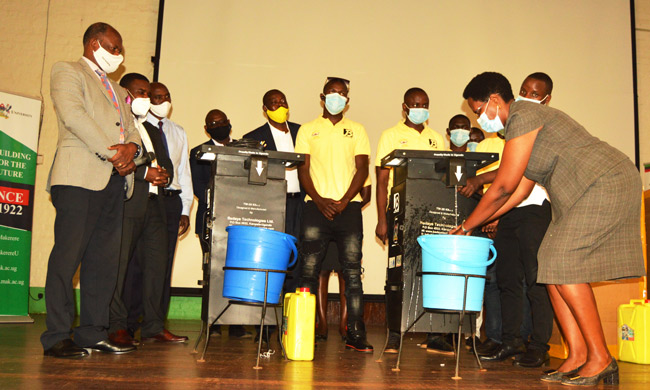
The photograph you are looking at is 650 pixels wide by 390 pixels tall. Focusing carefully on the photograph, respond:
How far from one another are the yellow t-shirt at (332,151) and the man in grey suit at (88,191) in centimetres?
129

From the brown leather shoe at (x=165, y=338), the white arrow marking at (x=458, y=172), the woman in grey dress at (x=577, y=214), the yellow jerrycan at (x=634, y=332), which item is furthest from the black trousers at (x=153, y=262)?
the yellow jerrycan at (x=634, y=332)

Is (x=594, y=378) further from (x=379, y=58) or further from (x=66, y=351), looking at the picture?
(x=379, y=58)

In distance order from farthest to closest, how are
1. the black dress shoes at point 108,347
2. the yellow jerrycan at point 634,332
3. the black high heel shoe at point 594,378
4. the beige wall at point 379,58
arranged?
1. the beige wall at point 379,58
2. the yellow jerrycan at point 634,332
3. the black dress shoes at point 108,347
4. the black high heel shoe at point 594,378

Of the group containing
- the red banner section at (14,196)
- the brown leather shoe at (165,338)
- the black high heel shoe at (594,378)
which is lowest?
the brown leather shoe at (165,338)

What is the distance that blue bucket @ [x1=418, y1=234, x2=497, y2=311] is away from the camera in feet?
9.28

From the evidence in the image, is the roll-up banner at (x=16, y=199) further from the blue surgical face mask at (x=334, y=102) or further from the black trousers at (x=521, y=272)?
the black trousers at (x=521, y=272)

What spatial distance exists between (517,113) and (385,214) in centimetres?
153

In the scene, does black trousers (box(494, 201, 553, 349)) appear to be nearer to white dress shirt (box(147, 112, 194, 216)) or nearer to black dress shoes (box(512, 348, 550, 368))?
black dress shoes (box(512, 348, 550, 368))

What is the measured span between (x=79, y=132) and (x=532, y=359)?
2883 mm

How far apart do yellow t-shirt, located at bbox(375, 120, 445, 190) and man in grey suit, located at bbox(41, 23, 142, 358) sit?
176 cm

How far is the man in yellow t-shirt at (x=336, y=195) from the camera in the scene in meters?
3.90

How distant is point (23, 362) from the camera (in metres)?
2.74

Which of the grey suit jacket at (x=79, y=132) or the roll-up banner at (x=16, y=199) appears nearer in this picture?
the grey suit jacket at (x=79, y=132)

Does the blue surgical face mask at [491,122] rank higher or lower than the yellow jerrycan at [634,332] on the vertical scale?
higher
